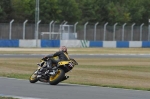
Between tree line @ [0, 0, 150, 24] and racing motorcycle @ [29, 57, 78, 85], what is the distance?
53.0m

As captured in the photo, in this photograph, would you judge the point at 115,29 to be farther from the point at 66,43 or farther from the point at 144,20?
the point at 144,20

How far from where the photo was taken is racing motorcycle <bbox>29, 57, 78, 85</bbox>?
18391 mm

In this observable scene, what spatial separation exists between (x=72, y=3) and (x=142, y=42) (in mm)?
14616

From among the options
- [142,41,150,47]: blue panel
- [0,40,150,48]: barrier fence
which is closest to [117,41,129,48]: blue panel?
[0,40,150,48]: barrier fence

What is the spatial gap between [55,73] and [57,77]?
0.59 ft

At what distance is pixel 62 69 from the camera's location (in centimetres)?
1850

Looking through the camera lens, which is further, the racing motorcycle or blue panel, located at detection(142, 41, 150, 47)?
blue panel, located at detection(142, 41, 150, 47)

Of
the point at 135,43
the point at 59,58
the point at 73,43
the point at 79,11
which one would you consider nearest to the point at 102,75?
the point at 59,58

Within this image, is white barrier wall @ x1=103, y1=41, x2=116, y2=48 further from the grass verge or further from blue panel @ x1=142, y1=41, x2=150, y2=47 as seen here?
the grass verge

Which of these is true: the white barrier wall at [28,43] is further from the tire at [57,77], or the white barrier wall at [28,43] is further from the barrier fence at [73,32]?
→ the tire at [57,77]

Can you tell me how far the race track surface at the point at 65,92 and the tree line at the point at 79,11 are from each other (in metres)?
54.8

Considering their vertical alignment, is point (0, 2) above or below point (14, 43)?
above

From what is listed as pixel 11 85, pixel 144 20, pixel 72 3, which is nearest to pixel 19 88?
pixel 11 85

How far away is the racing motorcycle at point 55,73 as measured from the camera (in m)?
18.4
